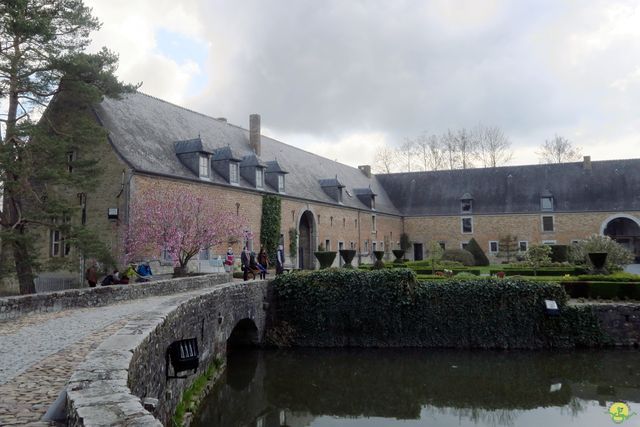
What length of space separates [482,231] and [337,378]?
28.3 m

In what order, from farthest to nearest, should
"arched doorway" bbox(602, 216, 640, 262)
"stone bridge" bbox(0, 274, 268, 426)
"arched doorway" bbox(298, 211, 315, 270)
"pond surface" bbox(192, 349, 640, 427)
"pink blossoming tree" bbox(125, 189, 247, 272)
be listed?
"arched doorway" bbox(602, 216, 640, 262) < "arched doorway" bbox(298, 211, 315, 270) < "pink blossoming tree" bbox(125, 189, 247, 272) < "pond surface" bbox(192, 349, 640, 427) < "stone bridge" bbox(0, 274, 268, 426)

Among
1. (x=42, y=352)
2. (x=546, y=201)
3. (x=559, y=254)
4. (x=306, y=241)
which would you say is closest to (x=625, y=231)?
(x=546, y=201)

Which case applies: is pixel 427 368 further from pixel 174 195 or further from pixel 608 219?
pixel 608 219

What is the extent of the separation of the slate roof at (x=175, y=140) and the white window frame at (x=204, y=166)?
404mm

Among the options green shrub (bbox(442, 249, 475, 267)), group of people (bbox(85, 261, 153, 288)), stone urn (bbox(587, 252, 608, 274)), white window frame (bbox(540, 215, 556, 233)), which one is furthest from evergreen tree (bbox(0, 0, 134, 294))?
white window frame (bbox(540, 215, 556, 233))

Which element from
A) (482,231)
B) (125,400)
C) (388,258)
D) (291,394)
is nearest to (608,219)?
(482,231)

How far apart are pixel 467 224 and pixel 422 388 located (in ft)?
94.1

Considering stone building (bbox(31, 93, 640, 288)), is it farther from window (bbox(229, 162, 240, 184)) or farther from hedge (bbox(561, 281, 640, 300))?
hedge (bbox(561, 281, 640, 300))

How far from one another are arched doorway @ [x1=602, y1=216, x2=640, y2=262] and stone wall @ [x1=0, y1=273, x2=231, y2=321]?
31.8 metres

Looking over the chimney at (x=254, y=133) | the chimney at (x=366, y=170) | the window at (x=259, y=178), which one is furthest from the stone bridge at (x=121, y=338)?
the chimney at (x=366, y=170)

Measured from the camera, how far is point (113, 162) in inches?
677

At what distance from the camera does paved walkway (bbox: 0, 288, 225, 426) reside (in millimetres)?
4023

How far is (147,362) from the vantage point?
5480mm

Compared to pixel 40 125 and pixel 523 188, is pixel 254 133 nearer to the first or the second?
pixel 40 125
